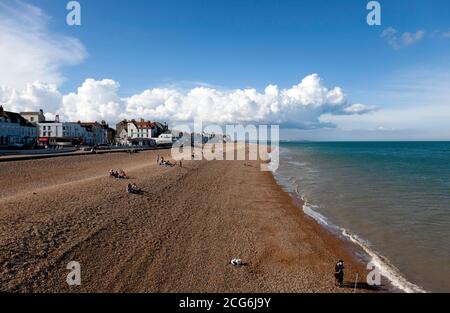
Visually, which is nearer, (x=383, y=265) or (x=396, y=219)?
(x=383, y=265)

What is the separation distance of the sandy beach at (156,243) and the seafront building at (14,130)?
45.9m

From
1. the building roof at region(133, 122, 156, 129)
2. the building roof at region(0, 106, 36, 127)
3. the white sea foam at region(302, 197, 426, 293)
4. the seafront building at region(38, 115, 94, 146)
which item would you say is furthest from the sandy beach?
the building roof at region(133, 122, 156, 129)

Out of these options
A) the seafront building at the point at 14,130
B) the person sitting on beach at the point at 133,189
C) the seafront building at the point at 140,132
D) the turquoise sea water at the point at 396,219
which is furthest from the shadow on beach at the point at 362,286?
the seafront building at the point at 140,132

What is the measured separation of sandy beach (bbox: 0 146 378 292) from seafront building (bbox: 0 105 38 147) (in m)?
45.9

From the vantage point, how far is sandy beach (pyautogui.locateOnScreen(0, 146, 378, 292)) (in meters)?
12.0

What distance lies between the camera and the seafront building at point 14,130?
6372cm

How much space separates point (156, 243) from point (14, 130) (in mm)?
67045

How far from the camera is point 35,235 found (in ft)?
45.7

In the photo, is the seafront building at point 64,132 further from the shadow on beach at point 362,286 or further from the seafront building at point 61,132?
the shadow on beach at point 362,286

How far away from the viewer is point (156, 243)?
15.5m

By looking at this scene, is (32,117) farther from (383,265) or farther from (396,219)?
(383,265)

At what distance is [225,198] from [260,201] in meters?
2.90
